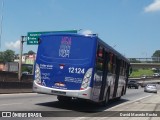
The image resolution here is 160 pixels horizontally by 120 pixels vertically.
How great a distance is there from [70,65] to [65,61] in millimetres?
292

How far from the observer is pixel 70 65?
17109 millimetres

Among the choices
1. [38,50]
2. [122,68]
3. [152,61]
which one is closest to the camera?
[38,50]

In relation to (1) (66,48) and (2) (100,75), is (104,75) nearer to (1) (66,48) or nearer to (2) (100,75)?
(2) (100,75)

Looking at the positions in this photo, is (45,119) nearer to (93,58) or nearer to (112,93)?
(93,58)

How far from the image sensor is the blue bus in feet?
55.2

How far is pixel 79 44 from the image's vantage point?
17.2 meters

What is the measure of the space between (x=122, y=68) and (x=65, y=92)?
922cm

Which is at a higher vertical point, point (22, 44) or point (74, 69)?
point (22, 44)

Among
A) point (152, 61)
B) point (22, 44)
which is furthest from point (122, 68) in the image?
→ point (152, 61)

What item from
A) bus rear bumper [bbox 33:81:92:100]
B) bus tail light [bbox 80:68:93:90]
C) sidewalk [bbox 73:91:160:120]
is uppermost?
bus tail light [bbox 80:68:93:90]

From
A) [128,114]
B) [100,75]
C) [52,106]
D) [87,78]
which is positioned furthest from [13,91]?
[128,114]

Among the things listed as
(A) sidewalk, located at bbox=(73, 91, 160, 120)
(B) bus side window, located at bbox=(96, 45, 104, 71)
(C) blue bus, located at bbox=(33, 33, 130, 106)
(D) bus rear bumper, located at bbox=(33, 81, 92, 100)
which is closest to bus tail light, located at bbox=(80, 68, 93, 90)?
(C) blue bus, located at bbox=(33, 33, 130, 106)

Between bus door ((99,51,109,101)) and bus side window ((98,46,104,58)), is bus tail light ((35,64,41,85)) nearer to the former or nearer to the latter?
bus side window ((98,46,104,58))

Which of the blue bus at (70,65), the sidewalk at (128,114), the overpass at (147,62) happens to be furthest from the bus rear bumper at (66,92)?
the overpass at (147,62)
